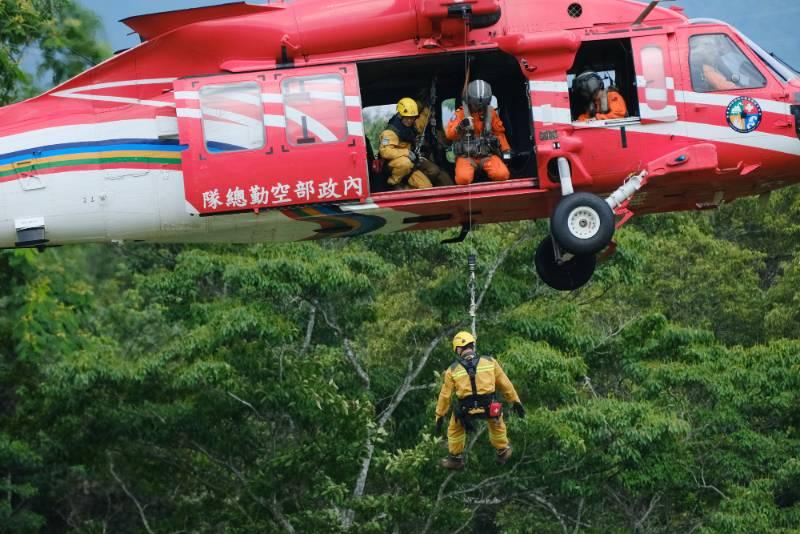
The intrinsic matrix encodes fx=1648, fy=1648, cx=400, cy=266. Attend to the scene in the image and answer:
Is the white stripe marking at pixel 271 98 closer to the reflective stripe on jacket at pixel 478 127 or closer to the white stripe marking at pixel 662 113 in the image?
the reflective stripe on jacket at pixel 478 127

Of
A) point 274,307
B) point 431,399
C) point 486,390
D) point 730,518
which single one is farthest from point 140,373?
point 486,390

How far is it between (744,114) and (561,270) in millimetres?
2508

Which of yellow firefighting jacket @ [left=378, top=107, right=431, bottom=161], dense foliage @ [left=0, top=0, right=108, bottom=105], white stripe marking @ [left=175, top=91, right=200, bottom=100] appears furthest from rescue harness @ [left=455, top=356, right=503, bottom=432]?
dense foliage @ [left=0, top=0, right=108, bottom=105]

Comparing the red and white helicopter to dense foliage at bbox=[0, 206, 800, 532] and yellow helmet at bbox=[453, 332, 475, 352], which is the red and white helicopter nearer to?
yellow helmet at bbox=[453, 332, 475, 352]

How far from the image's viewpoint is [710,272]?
3300 cm

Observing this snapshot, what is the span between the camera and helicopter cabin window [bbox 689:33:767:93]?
15.5m

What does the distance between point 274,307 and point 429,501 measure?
150 inches

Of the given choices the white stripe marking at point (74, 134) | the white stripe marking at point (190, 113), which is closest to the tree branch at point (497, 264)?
the white stripe marking at point (74, 134)

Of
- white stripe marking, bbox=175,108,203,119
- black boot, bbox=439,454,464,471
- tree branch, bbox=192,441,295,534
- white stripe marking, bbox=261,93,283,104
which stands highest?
white stripe marking, bbox=261,93,283,104

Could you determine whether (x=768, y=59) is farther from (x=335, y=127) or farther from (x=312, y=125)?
(x=312, y=125)

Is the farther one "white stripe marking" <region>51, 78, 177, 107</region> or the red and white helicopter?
"white stripe marking" <region>51, 78, 177, 107</region>

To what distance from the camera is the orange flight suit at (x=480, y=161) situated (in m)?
15.5

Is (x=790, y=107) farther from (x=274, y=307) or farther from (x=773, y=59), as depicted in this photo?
(x=274, y=307)

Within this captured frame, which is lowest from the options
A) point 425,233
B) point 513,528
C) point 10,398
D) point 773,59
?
point 513,528
